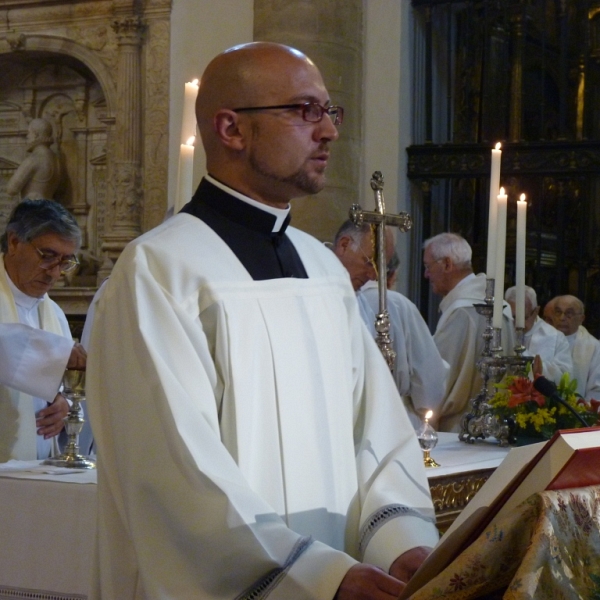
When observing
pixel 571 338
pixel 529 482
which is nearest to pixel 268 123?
pixel 529 482

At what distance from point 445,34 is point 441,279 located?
3355mm

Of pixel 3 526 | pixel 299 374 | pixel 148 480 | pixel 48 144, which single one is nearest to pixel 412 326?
pixel 3 526

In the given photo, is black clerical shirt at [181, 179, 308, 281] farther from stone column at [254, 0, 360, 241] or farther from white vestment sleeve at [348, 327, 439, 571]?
stone column at [254, 0, 360, 241]

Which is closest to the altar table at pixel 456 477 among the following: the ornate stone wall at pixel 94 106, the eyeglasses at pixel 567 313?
the eyeglasses at pixel 567 313

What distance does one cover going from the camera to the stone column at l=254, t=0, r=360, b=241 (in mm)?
7867

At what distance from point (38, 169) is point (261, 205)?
310 inches

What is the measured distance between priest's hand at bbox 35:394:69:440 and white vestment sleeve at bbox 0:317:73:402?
88mm

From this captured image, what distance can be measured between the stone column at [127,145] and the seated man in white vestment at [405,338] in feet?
15.0

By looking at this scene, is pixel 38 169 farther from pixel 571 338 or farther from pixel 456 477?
pixel 456 477

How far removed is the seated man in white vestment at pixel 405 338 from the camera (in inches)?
178

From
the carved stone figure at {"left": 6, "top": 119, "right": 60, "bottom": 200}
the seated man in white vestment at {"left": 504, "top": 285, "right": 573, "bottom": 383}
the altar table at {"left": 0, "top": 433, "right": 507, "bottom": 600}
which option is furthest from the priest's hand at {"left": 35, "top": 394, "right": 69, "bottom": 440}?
the carved stone figure at {"left": 6, "top": 119, "right": 60, "bottom": 200}

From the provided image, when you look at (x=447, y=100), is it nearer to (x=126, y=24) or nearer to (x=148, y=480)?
(x=126, y=24)

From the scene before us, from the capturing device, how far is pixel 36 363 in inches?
134

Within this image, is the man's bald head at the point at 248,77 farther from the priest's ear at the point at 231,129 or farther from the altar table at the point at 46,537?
the altar table at the point at 46,537
